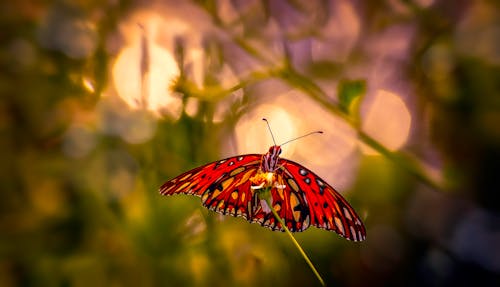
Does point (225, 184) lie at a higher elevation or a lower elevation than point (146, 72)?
lower

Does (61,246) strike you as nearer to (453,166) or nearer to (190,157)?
(190,157)

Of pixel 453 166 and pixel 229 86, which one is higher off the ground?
pixel 229 86

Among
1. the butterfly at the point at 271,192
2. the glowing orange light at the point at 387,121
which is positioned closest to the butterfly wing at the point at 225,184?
the butterfly at the point at 271,192

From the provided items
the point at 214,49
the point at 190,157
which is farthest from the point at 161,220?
the point at 214,49

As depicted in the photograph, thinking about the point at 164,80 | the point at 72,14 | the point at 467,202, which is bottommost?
the point at 467,202

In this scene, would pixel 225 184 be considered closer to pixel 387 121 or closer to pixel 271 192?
pixel 271 192

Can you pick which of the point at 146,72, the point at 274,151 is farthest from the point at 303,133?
the point at 146,72
